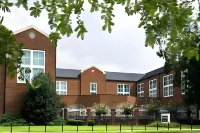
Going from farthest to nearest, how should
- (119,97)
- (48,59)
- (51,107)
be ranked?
(119,97) → (48,59) → (51,107)

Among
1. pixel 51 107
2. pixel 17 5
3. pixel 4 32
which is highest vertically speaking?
pixel 17 5

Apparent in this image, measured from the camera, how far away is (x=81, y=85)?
2694 inches

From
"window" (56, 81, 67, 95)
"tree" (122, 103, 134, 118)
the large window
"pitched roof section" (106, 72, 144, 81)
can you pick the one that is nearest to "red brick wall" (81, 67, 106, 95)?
"pitched roof section" (106, 72, 144, 81)

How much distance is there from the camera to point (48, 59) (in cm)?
4825

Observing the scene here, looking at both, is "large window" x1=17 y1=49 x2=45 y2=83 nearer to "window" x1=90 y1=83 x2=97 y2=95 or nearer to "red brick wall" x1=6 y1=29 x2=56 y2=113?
"red brick wall" x1=6 y1=29 x2=56 y2=113

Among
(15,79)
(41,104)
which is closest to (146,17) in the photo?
(41,104)

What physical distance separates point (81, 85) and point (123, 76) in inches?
469

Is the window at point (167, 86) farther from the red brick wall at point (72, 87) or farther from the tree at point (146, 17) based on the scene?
the tree at point (146, 17)

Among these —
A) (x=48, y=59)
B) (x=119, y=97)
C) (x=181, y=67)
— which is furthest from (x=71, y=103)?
(x=181, y=67)

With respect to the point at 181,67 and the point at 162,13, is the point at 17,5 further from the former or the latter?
the point at 181,67

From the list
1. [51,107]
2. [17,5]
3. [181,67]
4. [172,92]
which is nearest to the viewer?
[17,5]

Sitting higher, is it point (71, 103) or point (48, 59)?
point (48, 59)

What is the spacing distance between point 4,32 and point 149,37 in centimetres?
221

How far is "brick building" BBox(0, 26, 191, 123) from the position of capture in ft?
151
